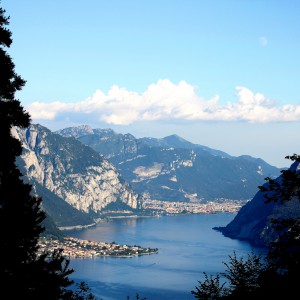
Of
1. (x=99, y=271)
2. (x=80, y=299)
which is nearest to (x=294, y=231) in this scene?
(x=80, y=299)

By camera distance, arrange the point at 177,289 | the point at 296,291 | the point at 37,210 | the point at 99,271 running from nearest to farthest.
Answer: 1. the point at 296,291
2. the point at 37,210
3. the point at 177,289
4. the point at 99,271

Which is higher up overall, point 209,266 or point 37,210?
point 37,210

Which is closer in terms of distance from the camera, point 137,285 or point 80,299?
point 80,299

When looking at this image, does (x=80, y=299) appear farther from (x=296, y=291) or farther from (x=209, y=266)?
(x=209, y=266)

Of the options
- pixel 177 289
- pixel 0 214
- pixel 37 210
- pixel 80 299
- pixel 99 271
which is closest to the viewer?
pixel 0 214

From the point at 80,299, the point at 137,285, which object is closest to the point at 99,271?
the point at 137,285

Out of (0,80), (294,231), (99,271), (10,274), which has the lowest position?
(99,271)
